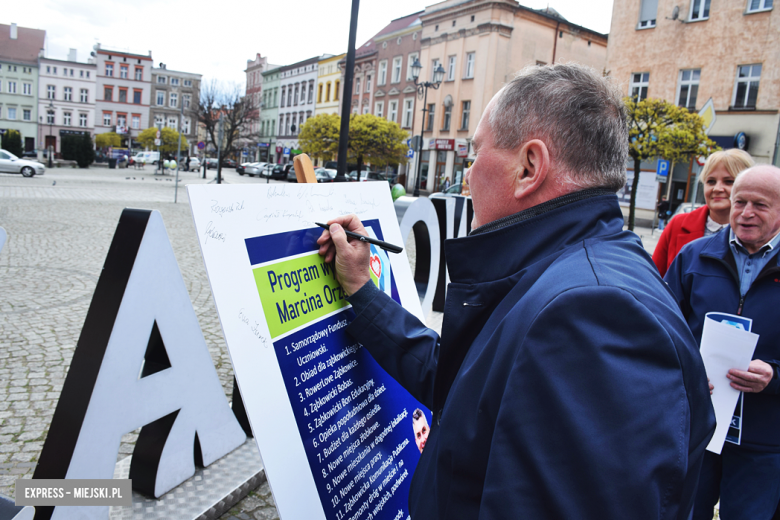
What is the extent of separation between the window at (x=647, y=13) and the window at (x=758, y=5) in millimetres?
4213

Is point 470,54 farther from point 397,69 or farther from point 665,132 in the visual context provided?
point 665,132

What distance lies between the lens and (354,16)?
9414 mm

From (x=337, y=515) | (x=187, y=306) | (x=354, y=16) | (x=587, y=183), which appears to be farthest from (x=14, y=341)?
(x=354, y=16)

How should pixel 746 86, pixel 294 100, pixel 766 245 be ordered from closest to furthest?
1. pixel 766 245
2. pixel 746 86
3. pixel 294 100

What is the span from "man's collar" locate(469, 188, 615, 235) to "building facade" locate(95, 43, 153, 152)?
8148 cm

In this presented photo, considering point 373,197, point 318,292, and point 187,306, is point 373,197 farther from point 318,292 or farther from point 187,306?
point 187,306

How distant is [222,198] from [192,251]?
25.9ft

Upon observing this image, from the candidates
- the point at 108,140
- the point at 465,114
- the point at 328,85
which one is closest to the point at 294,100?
the point at 328,85

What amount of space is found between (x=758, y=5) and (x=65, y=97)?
77.4 metres

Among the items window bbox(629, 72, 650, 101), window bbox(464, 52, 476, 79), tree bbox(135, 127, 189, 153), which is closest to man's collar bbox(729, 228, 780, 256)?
window bbox(629, 72, 650, 101)

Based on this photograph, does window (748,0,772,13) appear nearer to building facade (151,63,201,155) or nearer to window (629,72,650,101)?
window (629,72,650,101)

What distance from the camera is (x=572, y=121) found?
118cm

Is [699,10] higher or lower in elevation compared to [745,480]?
higher

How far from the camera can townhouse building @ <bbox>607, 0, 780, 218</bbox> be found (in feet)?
75.2
